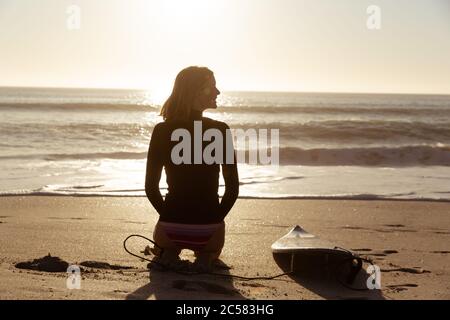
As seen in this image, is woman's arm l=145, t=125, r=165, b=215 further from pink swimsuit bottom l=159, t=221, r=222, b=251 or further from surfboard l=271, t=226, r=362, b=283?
surfboard l=271, t=226, r=362, b=283

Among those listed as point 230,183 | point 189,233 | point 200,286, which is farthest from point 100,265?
point 230,183

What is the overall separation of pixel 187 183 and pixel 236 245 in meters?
1.39

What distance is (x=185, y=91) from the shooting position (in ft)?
16.3

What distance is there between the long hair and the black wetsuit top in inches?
2.6

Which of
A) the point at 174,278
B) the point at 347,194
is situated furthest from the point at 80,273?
the point at 347,194

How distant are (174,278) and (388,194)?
611 cm

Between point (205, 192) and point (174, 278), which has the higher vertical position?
point (205, 192)

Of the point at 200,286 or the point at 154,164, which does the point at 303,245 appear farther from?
the point at 154,164

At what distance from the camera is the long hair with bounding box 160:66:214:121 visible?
195 inches

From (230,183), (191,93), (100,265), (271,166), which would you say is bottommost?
(271,166)
